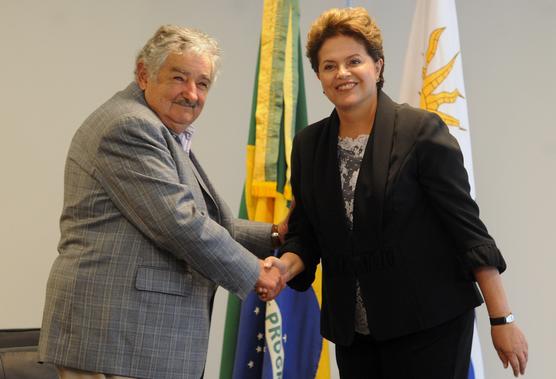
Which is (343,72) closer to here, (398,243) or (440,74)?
(398,243)

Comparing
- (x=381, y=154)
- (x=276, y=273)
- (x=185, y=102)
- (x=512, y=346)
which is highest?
(x=185, y=102)

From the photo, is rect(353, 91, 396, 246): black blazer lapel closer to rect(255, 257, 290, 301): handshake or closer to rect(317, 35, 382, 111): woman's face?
rect(317, 35, 382, 111): woman's face

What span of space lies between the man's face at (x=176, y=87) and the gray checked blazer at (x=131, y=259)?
80 mm

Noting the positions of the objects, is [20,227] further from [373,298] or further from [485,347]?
[485,347]

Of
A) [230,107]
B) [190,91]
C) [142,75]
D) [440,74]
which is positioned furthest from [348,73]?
[230,107]

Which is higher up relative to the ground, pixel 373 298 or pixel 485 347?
pixel 373 298

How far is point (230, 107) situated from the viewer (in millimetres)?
3516

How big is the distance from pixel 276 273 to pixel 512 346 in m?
0.68

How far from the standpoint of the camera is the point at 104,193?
1.72 metres

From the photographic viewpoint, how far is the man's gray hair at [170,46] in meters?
1.88

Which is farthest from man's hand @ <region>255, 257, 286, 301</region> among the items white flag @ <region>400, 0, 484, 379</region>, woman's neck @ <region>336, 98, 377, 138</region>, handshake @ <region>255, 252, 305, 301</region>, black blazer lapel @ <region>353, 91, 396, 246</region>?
white flag @ <region>400, 0, 484, 379</region>

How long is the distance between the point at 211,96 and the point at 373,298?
6.56 ft

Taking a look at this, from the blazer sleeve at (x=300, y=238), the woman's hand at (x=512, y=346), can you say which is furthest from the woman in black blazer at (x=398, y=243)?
the blazer sleeve at (x=300, y=238)

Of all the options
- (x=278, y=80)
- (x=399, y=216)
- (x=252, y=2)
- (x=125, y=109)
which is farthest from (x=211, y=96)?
(x=399, y=216)
